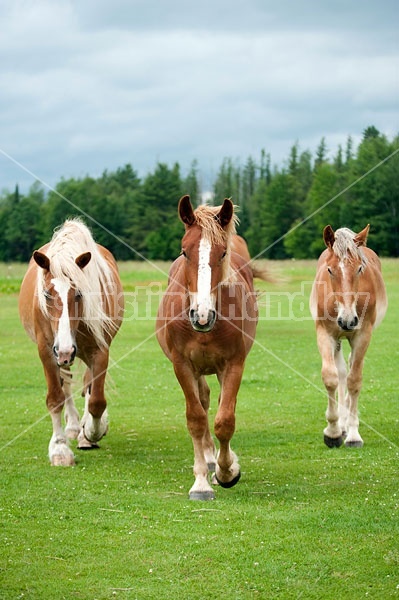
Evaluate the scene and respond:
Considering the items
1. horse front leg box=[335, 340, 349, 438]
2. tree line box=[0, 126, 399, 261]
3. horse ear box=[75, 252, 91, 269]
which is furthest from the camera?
tree line box=[0, 126, 399, 261]

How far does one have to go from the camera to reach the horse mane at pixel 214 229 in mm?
6688

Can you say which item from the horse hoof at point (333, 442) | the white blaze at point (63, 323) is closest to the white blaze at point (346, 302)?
the horse hoof at point (333, 442)

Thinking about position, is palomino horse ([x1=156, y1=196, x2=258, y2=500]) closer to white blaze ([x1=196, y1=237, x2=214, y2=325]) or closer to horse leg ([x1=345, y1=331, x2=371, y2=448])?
white blaze ([x1=196, y1=237, x2=214, y2=325])

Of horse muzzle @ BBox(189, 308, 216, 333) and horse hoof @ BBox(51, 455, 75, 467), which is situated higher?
horse muzzle @ BBox(189, 308, 216, 333)

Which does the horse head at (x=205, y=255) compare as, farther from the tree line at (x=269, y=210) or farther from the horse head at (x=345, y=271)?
the tree line at (x=269, y=210)

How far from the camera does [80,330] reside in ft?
28.8

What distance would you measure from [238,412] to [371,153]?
2644 inches

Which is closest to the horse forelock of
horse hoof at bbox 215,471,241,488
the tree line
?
horse hoof at bbox 215,471,241,488

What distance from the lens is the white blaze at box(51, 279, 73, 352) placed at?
7855 mm

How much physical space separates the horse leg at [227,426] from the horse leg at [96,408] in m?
2.00

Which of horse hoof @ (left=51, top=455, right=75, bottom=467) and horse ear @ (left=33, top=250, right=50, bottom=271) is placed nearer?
horse ear @ (left=33, top=250, right=50, bottom=271)

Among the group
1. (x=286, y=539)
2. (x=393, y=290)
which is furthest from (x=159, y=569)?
(x=393, y=290)

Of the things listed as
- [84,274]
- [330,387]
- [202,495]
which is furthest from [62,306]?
[330,387]

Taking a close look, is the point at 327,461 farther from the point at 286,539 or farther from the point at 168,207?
the point at 168,207
